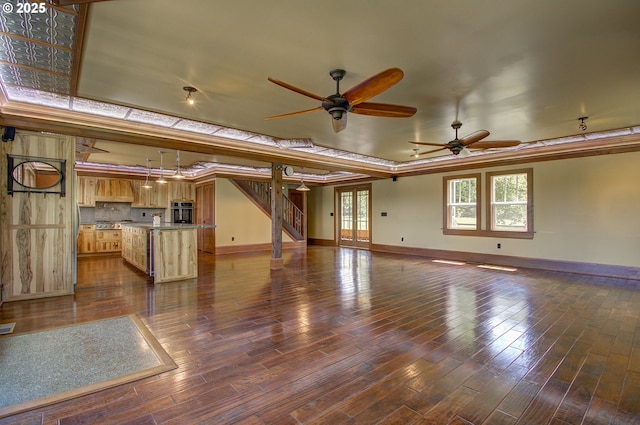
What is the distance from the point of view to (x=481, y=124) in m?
4.91

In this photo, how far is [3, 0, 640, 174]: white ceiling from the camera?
7.29ft

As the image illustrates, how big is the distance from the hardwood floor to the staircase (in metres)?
4.93

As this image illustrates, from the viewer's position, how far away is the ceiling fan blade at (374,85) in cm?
240

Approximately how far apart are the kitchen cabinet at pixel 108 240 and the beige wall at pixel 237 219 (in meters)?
2.90

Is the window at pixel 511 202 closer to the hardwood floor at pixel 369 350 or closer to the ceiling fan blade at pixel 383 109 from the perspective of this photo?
the hardwood floor at pixel 369 350

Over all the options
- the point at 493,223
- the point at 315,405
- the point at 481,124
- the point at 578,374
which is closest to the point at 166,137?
the point at 315,405

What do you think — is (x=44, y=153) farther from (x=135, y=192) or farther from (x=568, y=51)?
(x=568, y=51)

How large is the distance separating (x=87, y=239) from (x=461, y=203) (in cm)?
1030

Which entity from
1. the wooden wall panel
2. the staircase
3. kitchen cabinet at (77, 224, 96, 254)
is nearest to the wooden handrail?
the staircase

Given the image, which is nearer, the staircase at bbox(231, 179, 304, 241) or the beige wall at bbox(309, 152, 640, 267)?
the beige wall at bbox(309, 152, 640, 267)

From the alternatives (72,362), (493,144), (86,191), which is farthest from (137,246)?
(493,144)

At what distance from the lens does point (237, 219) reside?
9.60 meters

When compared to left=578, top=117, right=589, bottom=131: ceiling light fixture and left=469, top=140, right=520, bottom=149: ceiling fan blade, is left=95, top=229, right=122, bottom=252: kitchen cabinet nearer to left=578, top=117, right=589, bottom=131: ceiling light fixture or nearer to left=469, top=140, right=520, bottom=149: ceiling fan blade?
left=469, top=140, right=520, bottom=149: ceiling fan blade

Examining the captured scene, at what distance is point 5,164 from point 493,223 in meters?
9.07
